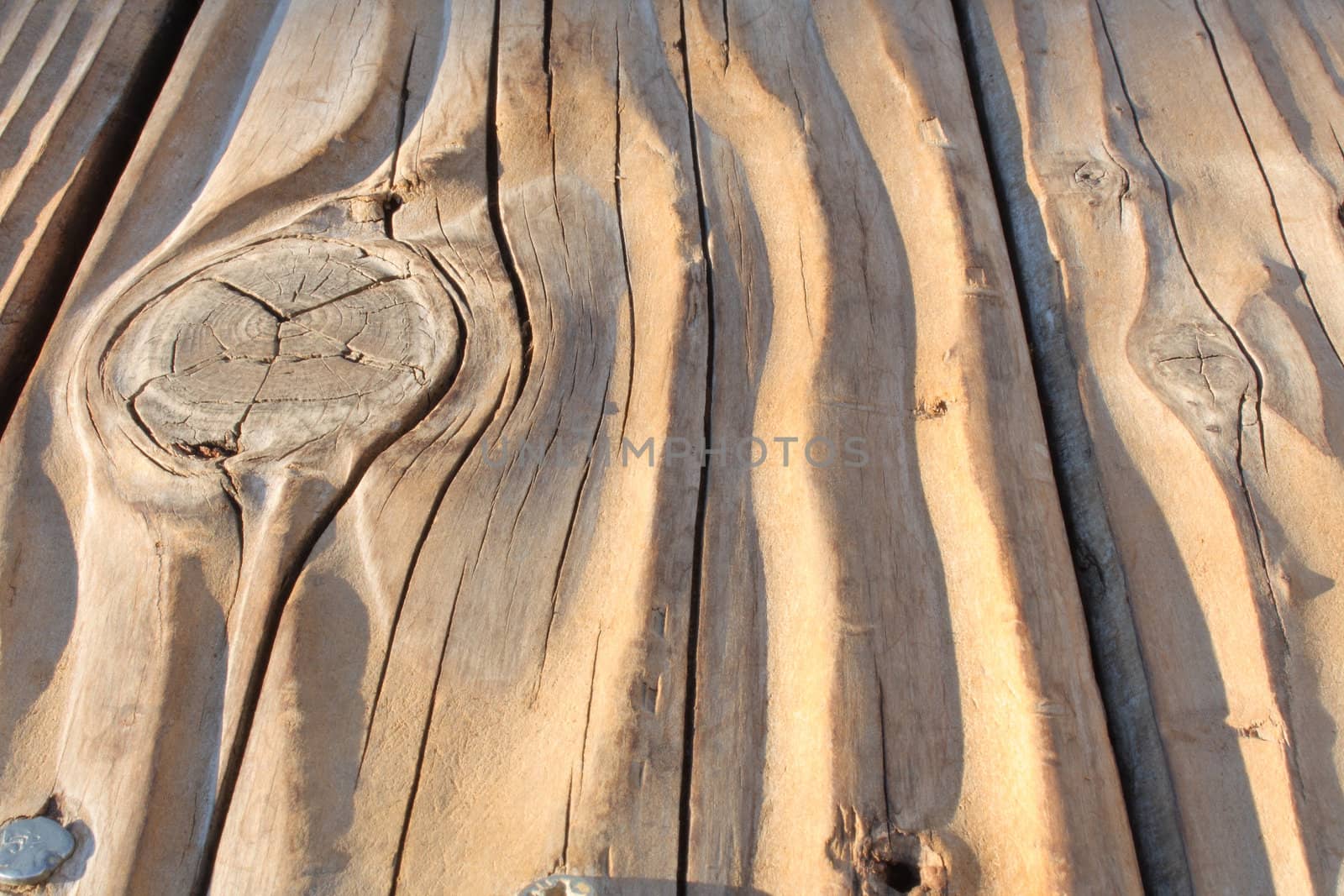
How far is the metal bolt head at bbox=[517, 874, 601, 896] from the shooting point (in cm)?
101

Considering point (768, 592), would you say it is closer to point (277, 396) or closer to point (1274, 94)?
point (277, 396)

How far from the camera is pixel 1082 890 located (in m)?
1.02

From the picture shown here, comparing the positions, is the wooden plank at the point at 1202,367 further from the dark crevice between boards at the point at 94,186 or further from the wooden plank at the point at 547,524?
the dark crevice between boards at the point at 94,186

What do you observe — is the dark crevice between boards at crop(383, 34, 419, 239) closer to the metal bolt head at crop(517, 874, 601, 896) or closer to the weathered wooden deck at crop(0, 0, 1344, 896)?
the weathered wooden deck at crop(0, 0, 1344, 896)

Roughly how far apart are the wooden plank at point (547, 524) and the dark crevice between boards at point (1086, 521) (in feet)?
0.17

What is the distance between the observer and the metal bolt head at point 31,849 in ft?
3.34

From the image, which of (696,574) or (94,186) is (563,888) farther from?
(94,186)

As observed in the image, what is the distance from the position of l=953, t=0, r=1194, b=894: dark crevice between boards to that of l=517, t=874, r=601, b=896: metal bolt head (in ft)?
1.91

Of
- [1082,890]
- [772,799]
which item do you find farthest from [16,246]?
[1082,890]

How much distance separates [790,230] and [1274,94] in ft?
3.17

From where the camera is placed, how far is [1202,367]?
1452 millimetres

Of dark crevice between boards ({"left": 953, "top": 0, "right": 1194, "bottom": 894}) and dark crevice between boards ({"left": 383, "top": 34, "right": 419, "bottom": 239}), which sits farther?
dark crevice between boards ({"left": 383, "top": 34, "right": 419, "bottom": 239})

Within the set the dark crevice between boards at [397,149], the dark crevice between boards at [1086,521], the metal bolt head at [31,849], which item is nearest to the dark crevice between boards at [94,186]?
the dark crevice between boards at [397,149]

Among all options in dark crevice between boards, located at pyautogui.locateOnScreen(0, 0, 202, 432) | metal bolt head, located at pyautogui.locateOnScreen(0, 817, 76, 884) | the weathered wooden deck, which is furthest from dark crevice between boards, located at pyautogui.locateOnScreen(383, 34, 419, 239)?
metal bolt head, located at pyautogui.locateOnScreen(0, 817, 76, 884)
